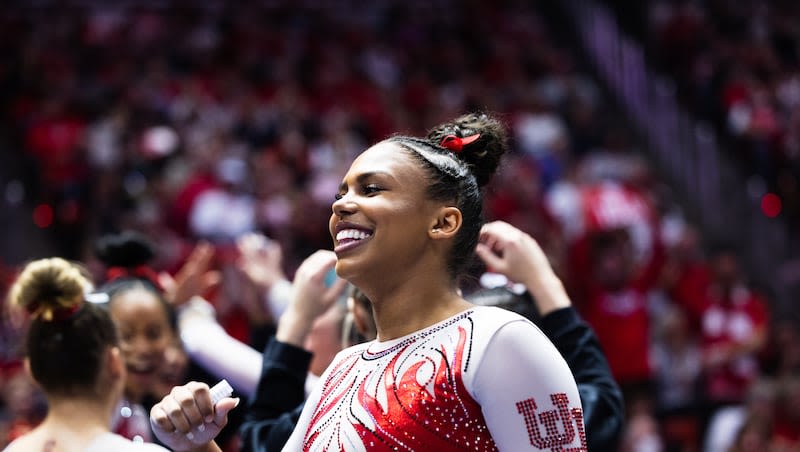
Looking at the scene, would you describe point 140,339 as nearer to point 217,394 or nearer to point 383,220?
point 217,394

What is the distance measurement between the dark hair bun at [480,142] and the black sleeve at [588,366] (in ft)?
1.78

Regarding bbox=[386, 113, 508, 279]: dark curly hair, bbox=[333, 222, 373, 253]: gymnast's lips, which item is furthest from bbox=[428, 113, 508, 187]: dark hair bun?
bbox=[333, 222, 373, 253]: gymnast's lips

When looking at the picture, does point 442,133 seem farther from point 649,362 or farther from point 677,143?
point 677,143

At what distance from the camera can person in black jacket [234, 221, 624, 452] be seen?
2770 millimetres

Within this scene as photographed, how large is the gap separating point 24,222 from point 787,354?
19.5 ft

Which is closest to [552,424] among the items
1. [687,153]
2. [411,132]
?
[411,132]

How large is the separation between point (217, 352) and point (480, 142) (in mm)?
1530

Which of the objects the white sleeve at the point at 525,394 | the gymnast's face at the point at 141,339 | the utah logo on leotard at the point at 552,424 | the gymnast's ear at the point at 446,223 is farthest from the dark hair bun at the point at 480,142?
the gymnast's face at the point at 141,339

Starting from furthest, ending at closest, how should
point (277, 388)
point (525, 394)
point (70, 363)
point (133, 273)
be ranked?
point (133, 273) → point (277, 388) → point (70, 363) → point (525, 394)

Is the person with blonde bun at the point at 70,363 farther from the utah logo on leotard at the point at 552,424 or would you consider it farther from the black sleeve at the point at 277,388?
the utah logo on leotard at the point at 552,424

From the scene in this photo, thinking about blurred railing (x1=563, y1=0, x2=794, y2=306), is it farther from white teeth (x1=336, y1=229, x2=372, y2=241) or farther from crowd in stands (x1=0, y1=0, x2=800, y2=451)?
white teeth (x1=336, y1=229, x2=372, y2=241)

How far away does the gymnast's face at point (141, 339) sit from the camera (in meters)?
3.61

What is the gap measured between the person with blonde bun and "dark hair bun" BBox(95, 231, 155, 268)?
3.08ft

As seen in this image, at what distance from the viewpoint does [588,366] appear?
288 centimetres
